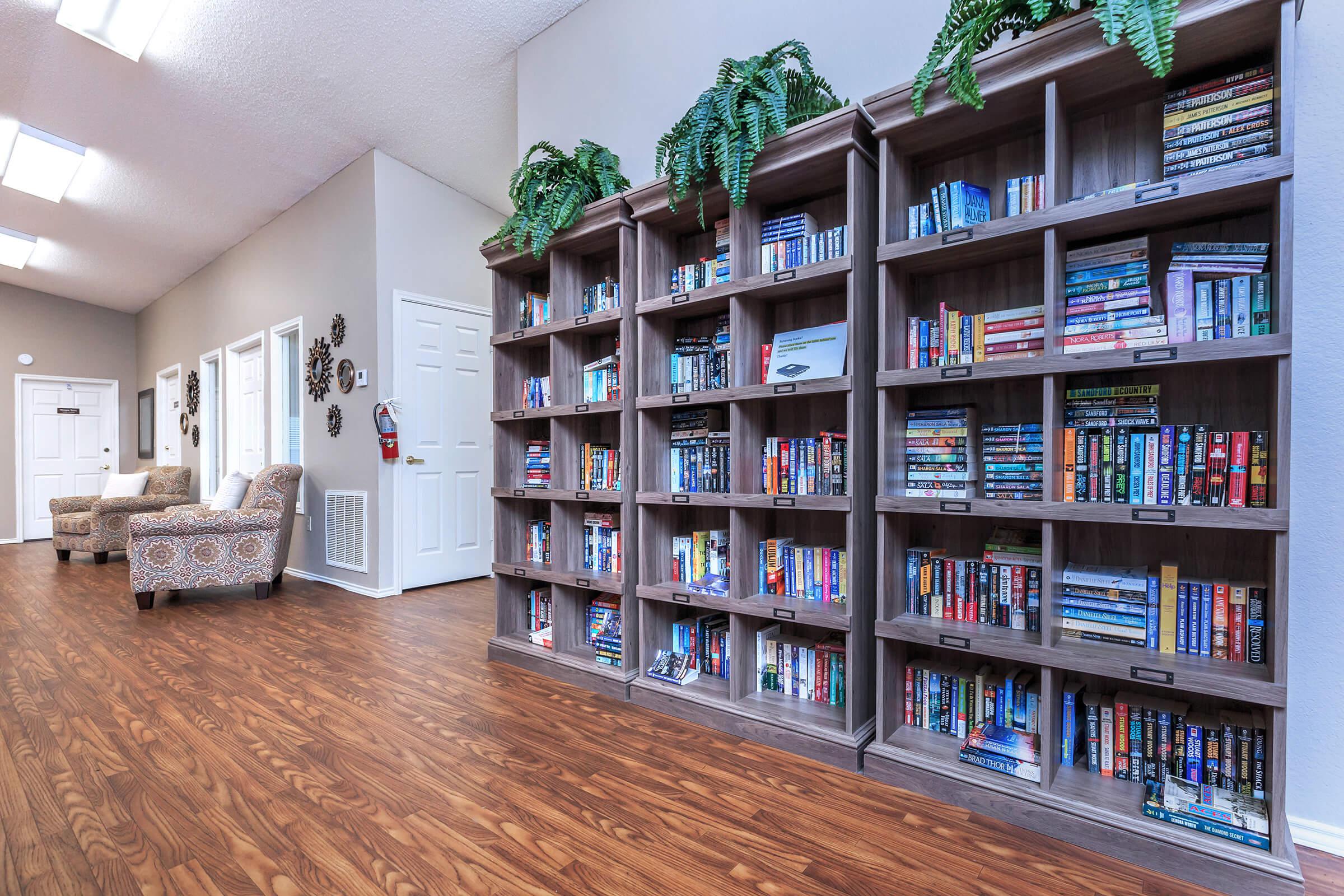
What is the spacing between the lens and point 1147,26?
130 cm

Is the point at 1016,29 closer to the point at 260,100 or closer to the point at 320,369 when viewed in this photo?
the point at 260,100

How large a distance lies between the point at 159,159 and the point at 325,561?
3303 millimetres

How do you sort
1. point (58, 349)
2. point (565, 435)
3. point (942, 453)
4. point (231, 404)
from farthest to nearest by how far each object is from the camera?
point (58, 349)
point (231, 404)
point (565, 435)
point (942, 453)

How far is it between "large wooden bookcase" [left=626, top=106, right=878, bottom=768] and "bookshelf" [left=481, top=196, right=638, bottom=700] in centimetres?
9

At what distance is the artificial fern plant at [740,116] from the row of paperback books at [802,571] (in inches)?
44.4

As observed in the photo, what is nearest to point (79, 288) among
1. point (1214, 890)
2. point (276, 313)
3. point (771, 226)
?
point (276, 313)

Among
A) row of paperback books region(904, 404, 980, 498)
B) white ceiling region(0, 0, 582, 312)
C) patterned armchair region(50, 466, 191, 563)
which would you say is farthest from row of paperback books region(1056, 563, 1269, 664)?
patterned armchair region(50, 466, 191, 563)

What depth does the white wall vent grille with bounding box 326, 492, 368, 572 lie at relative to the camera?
4.50m

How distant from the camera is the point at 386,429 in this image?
170 inches

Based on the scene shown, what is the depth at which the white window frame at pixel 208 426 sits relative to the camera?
269 inches

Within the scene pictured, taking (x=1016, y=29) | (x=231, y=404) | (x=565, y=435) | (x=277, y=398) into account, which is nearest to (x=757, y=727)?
(x=565, y=435)

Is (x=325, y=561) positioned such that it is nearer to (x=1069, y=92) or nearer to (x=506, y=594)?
(x=506, y=594)

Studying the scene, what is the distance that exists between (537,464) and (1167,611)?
2342 millimetres

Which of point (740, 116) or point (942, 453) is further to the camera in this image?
point (740, 116)
